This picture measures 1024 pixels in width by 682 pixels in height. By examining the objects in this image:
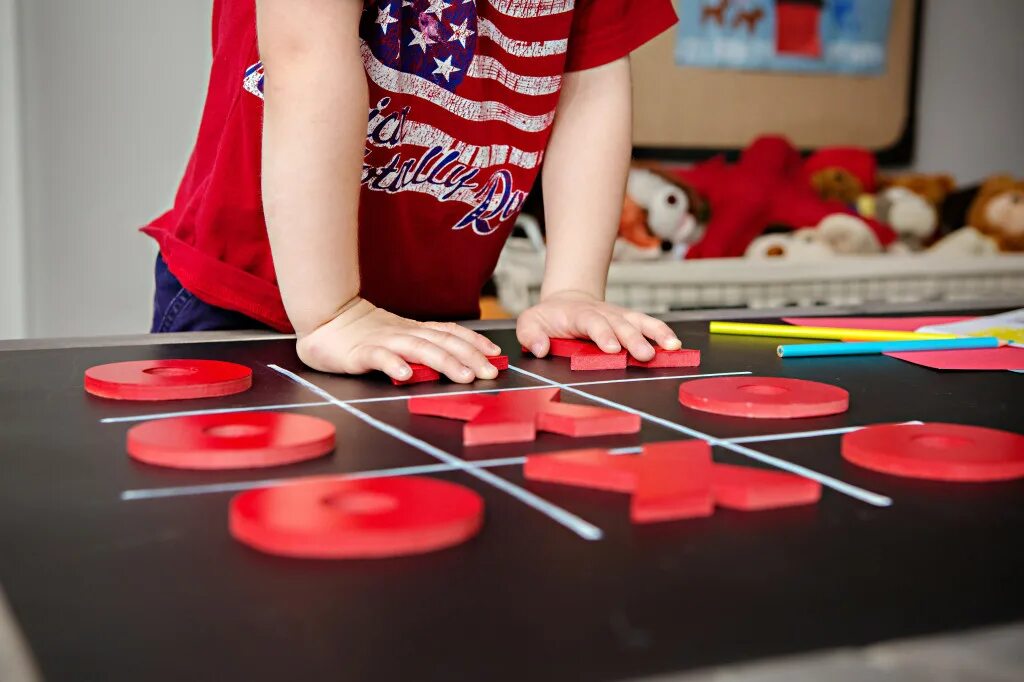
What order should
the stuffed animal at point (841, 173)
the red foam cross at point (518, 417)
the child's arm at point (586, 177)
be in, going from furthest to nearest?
the stuffed animal at point (841, 173)
the child's arm at point (586, 177)
the red foam cross at point (518, 417)

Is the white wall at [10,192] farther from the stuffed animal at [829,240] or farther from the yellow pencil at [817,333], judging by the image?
the yellow pencil at [817,333]

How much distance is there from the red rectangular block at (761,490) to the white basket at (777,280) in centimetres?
140

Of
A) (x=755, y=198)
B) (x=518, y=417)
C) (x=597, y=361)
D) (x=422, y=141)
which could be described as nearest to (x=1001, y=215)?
→ (x=755, y=198)

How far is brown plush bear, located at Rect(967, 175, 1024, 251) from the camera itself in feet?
7.90

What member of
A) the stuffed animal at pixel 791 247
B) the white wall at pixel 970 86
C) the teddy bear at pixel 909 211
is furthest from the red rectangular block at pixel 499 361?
the white wall at pixel 970 86

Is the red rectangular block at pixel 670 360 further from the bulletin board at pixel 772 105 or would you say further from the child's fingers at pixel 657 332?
the bulletin board at pixel 772 105

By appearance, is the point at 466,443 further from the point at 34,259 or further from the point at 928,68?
the point at 928,68

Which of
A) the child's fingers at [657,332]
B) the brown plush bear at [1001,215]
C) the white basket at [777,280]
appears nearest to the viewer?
the child's fingers at [657,332]

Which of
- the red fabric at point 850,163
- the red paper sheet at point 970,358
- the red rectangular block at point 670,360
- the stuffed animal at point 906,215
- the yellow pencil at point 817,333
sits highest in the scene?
the red fabric at point 850,163

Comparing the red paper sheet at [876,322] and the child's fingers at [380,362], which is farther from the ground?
the red paper sheet at [876,322]

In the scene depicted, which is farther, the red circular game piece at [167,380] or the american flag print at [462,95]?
the american flag print at [462,95]

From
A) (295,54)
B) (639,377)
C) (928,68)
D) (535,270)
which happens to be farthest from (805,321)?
(928,68)

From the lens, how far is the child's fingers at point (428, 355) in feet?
2.13

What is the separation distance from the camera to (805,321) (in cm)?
96
